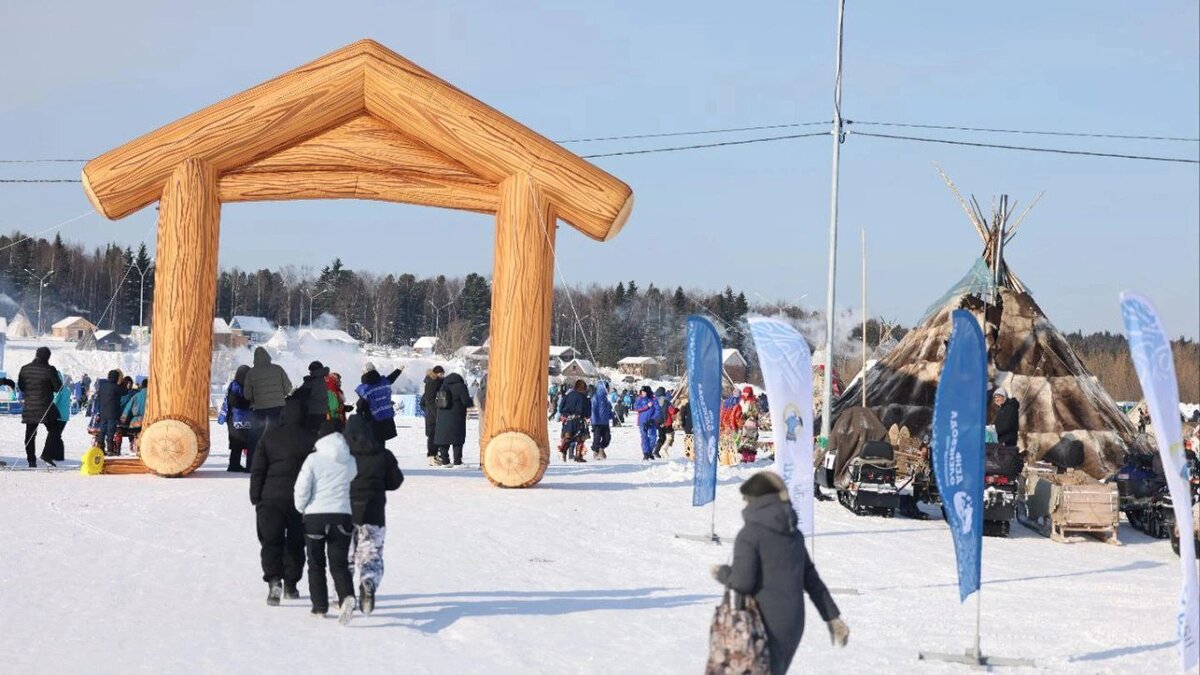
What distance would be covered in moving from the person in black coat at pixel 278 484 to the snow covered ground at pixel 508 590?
0.38m

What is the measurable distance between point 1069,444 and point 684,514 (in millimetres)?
6633

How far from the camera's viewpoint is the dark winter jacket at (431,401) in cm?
2081

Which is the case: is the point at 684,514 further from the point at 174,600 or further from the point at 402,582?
the point at 174,600

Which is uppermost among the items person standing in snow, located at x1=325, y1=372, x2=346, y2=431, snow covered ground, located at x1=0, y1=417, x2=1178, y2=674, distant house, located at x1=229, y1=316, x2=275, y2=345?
distant house, located at x1=229, y1=316, x2=275, y2=345

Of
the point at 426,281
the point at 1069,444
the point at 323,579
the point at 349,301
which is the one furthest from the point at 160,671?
the point at 426,281

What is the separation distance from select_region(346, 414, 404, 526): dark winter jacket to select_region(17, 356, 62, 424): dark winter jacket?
1000 centimetres

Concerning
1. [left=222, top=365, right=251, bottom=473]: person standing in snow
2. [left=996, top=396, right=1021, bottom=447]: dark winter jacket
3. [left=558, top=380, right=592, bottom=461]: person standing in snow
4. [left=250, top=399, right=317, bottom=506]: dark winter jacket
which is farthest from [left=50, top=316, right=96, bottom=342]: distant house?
[left=250, top=399, right=317, bottom=506]: dark winter jacket

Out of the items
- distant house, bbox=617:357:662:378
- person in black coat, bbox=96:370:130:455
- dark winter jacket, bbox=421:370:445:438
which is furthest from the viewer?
distant house, bbox=617:357:662:378

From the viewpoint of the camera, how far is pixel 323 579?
884 centimetres

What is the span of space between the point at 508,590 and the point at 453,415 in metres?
9.90

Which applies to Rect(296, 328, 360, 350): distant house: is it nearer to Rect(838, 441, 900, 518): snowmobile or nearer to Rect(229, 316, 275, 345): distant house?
Rect(229, 316, 275, 345): distant house

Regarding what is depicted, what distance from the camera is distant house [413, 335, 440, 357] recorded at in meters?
91.3

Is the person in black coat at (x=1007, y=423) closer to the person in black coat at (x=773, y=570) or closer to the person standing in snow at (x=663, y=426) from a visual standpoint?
the person standing in snow at (x=663, y=426)

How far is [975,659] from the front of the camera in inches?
334
